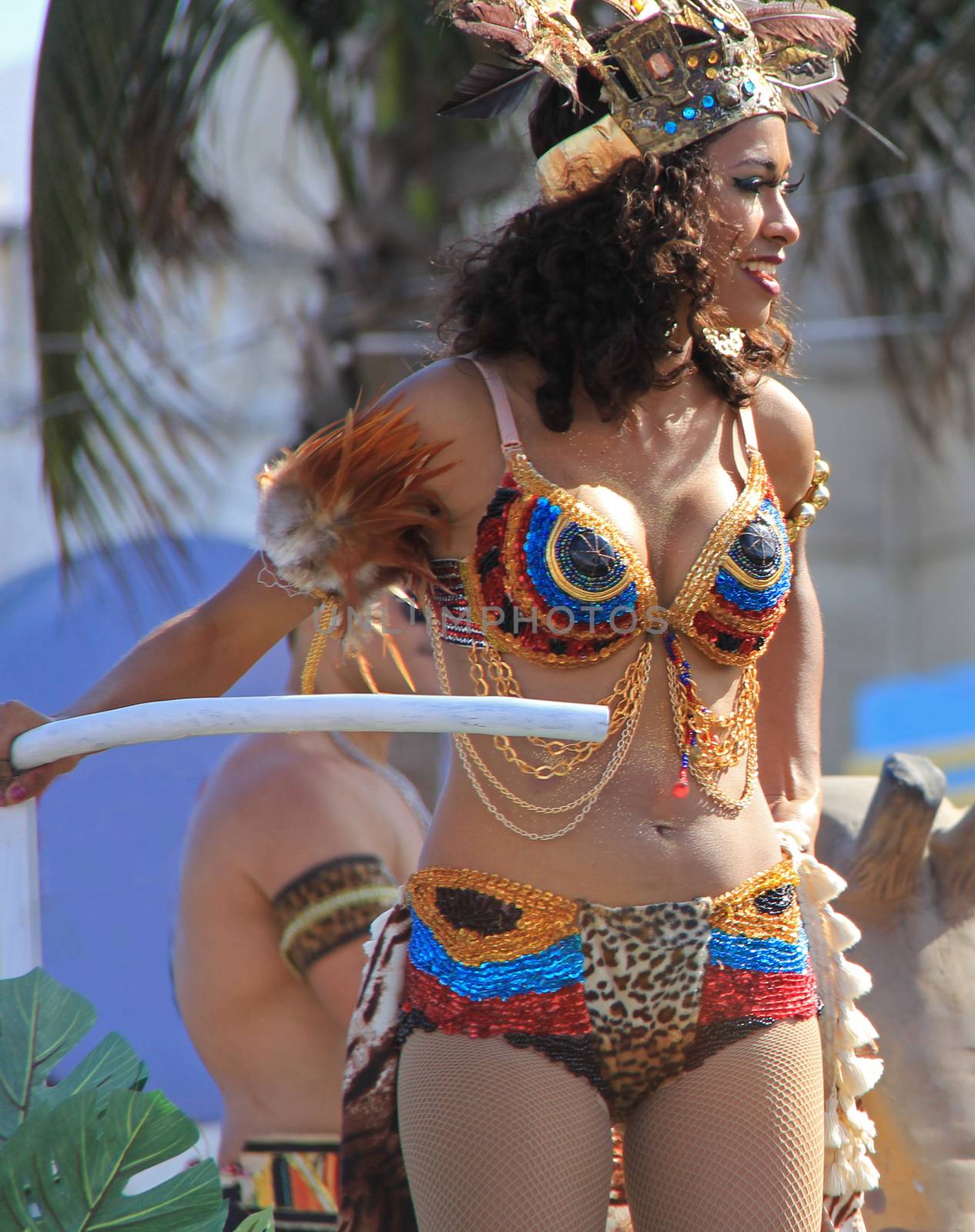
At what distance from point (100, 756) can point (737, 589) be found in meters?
2.05

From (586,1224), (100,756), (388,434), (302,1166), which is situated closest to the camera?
(586,1224)

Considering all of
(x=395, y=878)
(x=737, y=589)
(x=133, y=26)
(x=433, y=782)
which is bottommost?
(x=433, y=782)

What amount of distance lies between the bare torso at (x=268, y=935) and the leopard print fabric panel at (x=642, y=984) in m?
1.13

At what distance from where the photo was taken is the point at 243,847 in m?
2.95

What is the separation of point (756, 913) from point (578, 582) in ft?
1.49

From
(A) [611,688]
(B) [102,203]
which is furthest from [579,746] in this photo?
(B) [102,203]

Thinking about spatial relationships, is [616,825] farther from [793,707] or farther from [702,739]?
[793,707]

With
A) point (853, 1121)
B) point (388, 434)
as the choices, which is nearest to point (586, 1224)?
point (853, 1121)

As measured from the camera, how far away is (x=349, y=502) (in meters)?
1.92

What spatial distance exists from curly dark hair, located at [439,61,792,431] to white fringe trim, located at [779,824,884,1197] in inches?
25.6

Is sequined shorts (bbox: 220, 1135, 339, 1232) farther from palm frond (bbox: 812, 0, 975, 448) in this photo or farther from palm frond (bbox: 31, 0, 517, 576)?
palm frond (bbox: 812, 0, 975, 448)

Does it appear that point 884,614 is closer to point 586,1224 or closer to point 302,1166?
point 302,1166

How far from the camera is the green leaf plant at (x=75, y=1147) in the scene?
5.12 ft

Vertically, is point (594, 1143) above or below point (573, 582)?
below
